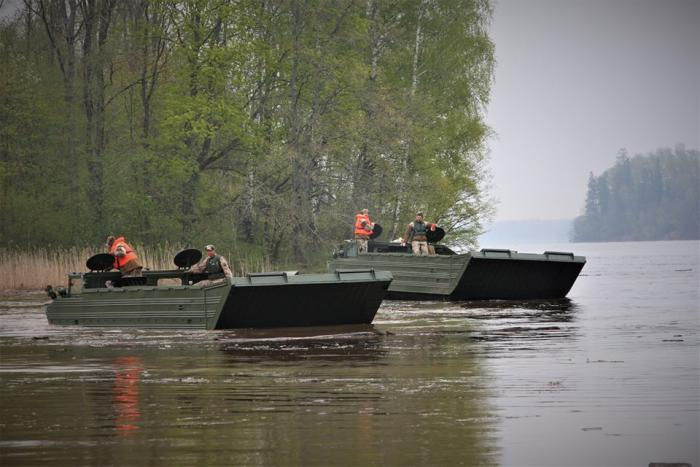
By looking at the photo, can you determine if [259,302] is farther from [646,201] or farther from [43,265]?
[646,201]

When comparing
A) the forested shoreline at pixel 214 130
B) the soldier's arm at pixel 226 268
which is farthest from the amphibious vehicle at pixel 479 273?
the forested shoreline at pixel 214 130

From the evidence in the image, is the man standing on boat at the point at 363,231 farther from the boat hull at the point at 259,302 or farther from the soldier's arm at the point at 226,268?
the soldier's arm at the point at 226,268

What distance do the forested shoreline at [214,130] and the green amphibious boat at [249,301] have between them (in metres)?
19.9

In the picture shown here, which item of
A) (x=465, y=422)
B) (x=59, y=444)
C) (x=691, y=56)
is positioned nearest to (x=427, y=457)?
(x=465, y=422)

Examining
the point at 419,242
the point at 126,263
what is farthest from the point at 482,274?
the point at 126,263

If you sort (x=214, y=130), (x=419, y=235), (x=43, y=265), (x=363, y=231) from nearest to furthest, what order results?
(x=419, y=235)
(x=363, y=231)
(x=43, y=265)
(x=214, y=130)

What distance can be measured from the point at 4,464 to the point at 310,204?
34.4 metres

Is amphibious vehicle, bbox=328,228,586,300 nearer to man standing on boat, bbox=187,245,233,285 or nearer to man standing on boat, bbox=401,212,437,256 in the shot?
man standing on boat, bbox=401,212,437,256

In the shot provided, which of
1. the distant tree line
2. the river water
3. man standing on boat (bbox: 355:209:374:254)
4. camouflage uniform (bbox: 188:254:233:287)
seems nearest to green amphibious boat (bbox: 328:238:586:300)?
man standing on boat (bbox: 355:209:374:254)

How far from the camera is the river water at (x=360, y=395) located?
31.1 ft

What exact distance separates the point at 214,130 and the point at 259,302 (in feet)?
A: 74.9

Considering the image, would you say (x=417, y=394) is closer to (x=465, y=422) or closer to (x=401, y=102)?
(x=465, y=422)

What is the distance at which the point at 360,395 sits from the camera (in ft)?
40.4

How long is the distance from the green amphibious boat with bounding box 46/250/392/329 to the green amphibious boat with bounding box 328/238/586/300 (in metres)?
6.71
